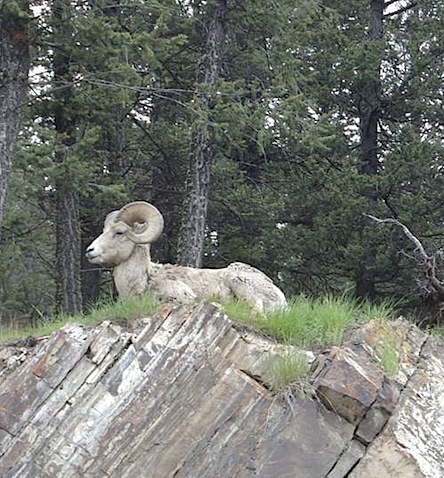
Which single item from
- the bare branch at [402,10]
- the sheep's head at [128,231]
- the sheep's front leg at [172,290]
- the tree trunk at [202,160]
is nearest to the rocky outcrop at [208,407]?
the sheep's front leg at [172,290]

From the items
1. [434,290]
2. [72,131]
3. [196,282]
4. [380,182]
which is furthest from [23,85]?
[380,182]

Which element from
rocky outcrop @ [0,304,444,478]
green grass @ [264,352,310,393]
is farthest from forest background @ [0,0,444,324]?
green grass @ [264,352,310,393]

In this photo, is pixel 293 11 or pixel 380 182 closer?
pixel 293 11

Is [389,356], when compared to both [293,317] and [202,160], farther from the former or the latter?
[202,160]

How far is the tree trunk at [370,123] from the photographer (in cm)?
1711

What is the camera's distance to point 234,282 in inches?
328

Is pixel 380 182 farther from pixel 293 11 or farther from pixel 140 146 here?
pixel 140 146

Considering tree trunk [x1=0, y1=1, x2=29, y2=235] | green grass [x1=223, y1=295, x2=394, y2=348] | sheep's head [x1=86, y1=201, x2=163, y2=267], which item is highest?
tree trunk [x1=0, y1=1, x2=29, y2=235]

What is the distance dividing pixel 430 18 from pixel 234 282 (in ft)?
43.7

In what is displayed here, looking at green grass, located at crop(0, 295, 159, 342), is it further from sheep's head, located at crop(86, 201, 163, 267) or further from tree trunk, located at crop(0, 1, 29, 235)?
tree trunk, located at crop(0, 1, 29, 235)

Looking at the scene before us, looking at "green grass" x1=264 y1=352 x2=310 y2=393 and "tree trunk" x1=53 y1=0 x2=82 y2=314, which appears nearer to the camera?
"green grass" x1=264 y1=352 x2=310 y2=393

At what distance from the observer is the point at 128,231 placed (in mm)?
8367

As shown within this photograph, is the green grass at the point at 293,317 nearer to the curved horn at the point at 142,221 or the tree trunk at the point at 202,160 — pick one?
the curved horn at the point at 142,221

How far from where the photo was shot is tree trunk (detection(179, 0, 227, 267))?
1417 cm
